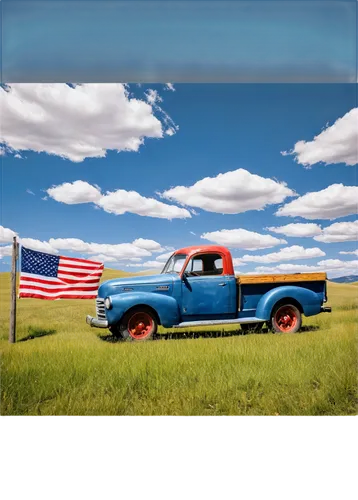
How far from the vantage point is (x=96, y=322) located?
399 cm

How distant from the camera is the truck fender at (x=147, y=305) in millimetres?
3967

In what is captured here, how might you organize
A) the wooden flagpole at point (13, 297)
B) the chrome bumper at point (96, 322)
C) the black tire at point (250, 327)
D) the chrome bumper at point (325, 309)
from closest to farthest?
the wooden flagpole at point (13, 297) < the chrome bumper at point (96, 322) < the black tire at point (250, 327) < the chrome bumper at point (325, 309)

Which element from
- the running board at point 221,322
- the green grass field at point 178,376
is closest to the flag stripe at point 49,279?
the green grass field at point 178,376

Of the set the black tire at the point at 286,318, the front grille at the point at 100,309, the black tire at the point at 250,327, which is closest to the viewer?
the front grille at the point at 100,309

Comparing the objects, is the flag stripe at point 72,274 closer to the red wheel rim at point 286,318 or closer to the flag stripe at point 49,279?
the flag stripe at point 49,279

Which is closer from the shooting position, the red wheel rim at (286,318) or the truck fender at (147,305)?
the truck fender at (147,305)

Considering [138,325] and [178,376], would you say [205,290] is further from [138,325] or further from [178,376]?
[178,376]

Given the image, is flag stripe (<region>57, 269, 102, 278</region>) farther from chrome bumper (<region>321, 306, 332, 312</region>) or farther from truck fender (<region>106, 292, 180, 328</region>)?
chrome bumper (<region>321, 306, 332, 312</region>)

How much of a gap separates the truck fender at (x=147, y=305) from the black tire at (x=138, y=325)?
0.17ft

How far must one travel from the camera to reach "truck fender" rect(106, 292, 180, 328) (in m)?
3.97

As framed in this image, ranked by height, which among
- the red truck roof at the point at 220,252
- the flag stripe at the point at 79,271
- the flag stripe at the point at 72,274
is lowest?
the flag stripe at the point at 72,274

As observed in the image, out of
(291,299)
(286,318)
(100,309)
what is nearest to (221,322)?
(286,318)

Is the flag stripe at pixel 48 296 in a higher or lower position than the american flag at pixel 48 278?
lower
